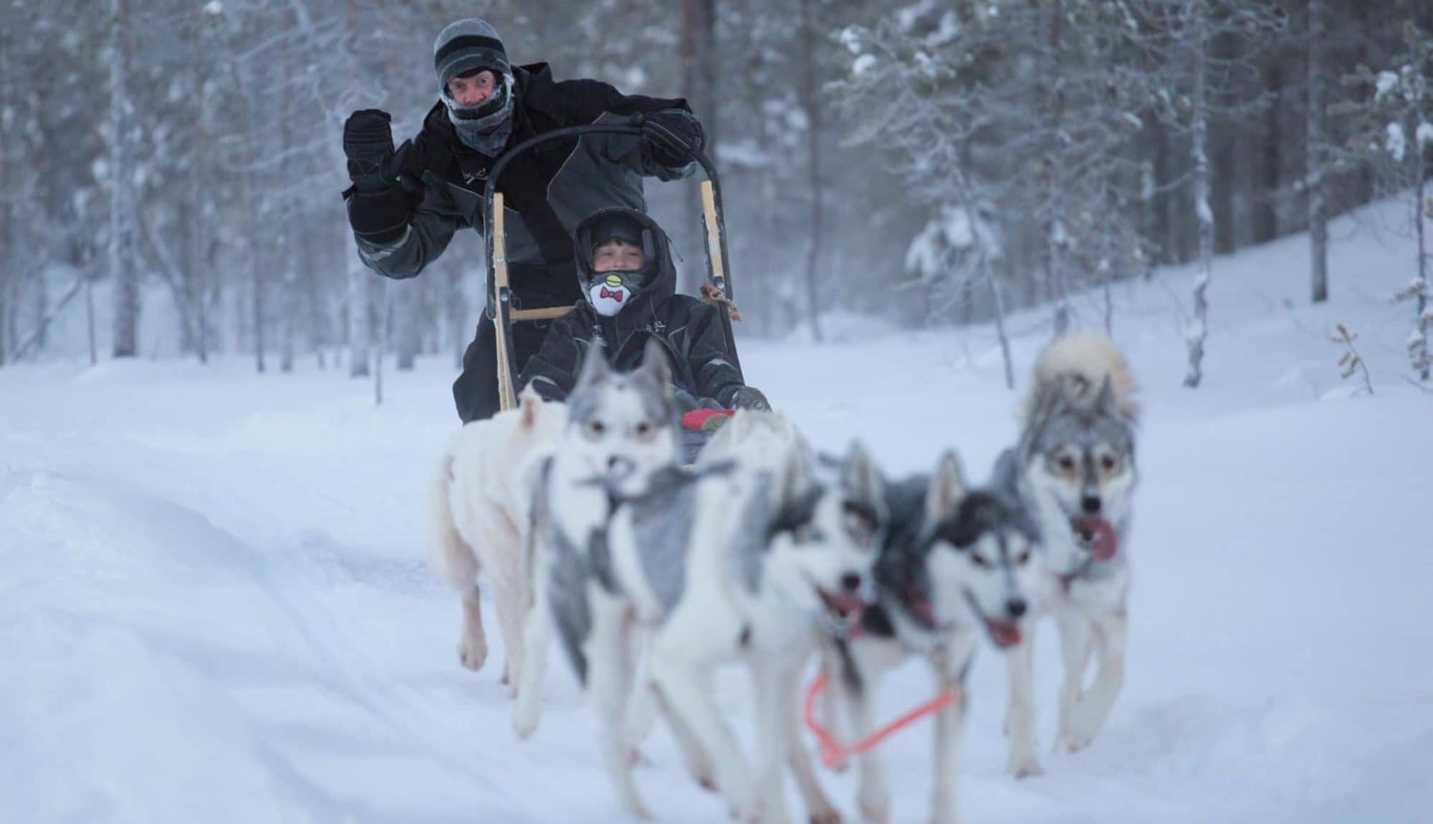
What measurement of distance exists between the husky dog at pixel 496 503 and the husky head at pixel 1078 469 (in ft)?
3.64

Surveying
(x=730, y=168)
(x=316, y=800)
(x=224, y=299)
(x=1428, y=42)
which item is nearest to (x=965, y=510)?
(x=316, y=800)

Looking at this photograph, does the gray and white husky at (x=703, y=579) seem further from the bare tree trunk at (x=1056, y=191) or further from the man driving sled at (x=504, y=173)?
the bare tree trunk at (x=1056, y=191)

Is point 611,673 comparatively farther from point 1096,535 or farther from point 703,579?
point 1096,535

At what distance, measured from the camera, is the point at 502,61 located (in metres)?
4.40

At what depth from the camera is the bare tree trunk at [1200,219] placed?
10.5 metres

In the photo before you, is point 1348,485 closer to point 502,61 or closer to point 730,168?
point 502,61

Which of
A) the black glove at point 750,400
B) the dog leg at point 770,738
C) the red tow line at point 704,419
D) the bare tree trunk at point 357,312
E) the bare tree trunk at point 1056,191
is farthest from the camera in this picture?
the bare tree trunk at point 357,312

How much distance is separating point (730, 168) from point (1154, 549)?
18.7 meters

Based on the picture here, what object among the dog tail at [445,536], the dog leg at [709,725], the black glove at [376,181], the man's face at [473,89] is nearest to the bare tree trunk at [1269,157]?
the man's face at [473,89]

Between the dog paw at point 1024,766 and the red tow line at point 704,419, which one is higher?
the red tow line at point 704,419

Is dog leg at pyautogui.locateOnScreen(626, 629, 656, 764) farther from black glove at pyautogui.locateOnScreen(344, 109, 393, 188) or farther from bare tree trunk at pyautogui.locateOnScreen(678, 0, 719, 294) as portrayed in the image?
bare tree trunk at pyautogui.locateOnScreen(678, 0, 719, 294)

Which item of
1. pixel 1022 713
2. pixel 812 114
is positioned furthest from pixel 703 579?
pixel 812 114

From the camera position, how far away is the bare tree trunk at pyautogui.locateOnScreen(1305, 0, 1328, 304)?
49.8 ft

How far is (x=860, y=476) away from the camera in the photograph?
1898mm
